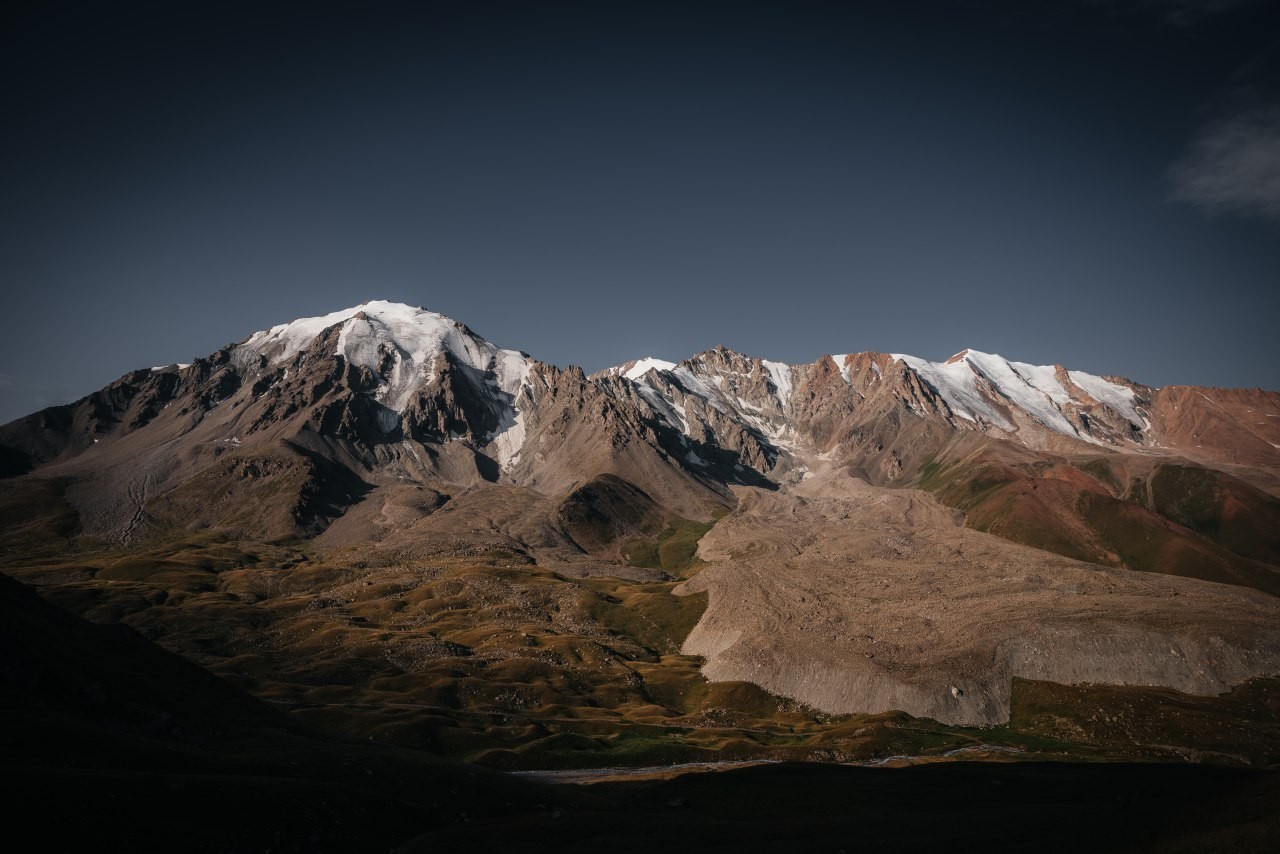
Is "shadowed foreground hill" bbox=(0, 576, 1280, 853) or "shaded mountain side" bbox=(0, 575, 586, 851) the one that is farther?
"shadowed foreground hill" bbox=(0, 576, 1280, 853)

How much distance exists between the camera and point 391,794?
62.3 metres

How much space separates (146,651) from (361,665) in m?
107

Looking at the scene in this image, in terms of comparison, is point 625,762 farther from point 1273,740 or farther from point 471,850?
point 1273,740

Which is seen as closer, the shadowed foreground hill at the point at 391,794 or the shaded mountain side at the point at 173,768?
the shaded mountain side at the point at 173,768

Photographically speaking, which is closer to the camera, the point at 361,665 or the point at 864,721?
the point at 864,721

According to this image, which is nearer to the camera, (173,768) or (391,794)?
(173,768)

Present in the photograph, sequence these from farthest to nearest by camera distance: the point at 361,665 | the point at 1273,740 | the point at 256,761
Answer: the point at 361,665, the point at 1273,740, the point at 256,761

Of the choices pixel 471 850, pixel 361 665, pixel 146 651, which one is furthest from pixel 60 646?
pixel 361 665

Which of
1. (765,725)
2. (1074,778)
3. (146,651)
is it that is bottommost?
(765,725)

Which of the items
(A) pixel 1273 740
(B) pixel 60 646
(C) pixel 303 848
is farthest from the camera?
(A) pixel 1273 740

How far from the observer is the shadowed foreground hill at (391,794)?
1652 inches

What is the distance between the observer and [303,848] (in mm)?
47000

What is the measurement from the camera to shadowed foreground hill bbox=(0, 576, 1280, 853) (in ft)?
138

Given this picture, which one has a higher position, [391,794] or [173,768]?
[173,768]
